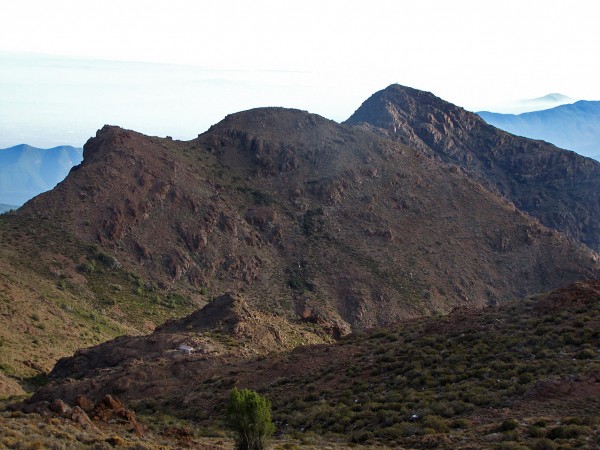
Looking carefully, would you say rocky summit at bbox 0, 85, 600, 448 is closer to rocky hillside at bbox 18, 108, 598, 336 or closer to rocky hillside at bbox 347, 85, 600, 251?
rocky hillside at bbox 18, 108, 598, 336

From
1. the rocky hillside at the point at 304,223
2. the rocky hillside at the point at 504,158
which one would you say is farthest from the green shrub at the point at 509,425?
the rocky hillside at the point at 504,158

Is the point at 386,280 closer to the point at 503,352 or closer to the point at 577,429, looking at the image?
the point at 503,352

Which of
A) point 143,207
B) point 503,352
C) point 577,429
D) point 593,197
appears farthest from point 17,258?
point 593,197

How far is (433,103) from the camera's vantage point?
140 m

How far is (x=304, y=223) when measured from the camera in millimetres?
82500

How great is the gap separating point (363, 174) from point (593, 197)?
61.4 meters

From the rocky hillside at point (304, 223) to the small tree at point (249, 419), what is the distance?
128 ft

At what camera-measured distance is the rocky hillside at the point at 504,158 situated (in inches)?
4938

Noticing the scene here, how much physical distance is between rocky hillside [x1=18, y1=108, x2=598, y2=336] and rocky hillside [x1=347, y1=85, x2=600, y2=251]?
98.5ft

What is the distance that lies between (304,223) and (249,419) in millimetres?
61190

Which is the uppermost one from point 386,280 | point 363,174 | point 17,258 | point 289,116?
point 289,116

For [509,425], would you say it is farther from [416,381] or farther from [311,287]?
[311,287]

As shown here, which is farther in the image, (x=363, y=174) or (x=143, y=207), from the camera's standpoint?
(x=363, y=174)

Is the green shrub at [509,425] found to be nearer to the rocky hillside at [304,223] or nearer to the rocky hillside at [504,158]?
the rocky hillside at [304,223]
